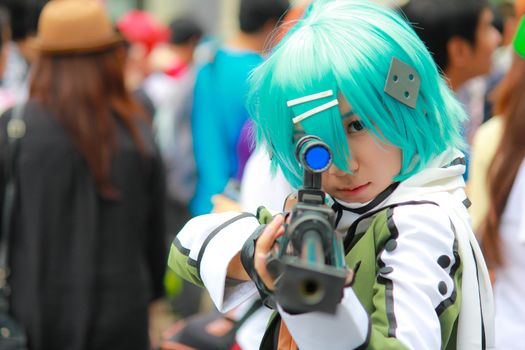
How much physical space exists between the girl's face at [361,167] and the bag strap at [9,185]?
188 cm

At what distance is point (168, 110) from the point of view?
5.61 m

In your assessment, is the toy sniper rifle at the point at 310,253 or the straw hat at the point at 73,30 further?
the straw hat at the point at 73,30

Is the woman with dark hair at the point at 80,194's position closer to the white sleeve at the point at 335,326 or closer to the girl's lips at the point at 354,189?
the girl's lips at the point at 354,189

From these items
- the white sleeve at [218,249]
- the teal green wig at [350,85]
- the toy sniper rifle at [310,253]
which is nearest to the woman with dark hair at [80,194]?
the white sleeve at [218,249]

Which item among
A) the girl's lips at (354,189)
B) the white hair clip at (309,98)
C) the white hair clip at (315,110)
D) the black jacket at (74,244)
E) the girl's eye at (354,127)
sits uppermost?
the white hair clip at (309,98)

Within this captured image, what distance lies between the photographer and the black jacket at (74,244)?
10.3 feet

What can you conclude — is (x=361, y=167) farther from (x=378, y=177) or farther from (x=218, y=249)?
(x=218, y=249)

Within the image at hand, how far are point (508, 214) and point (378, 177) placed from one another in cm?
105

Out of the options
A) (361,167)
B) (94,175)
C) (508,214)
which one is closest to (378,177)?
(361,167)

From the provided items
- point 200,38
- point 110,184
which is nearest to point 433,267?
point 110,184

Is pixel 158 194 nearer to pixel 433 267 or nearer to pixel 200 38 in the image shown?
pixel 433 267

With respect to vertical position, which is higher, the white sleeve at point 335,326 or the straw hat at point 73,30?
the straw hat at point 73,30

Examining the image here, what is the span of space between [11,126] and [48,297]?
65 centimetres

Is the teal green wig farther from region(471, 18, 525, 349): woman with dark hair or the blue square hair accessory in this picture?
region(471, 18, 525, 349): woman with dark hair
